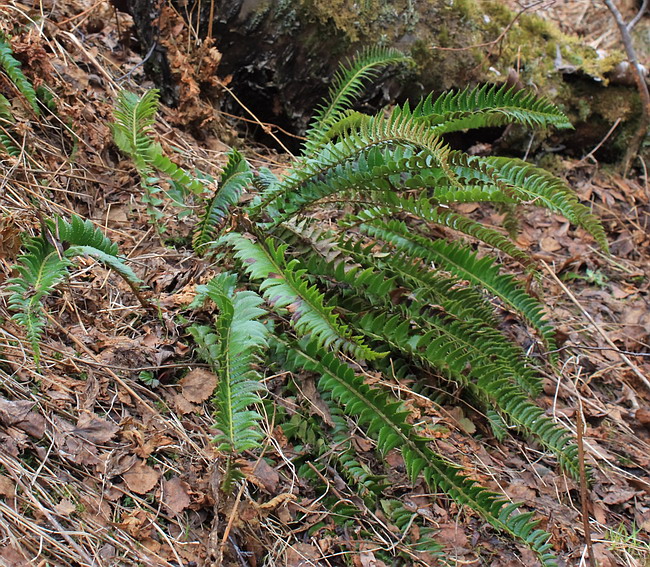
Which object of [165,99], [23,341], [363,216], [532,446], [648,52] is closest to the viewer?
[23,341]

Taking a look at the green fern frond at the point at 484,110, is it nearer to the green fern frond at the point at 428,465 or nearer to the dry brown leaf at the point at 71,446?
the green fern frond at the point at 428,465

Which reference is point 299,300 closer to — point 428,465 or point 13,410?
point 428,465

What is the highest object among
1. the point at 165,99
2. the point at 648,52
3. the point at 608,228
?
the point at 648,52

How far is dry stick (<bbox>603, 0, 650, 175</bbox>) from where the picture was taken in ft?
12.1

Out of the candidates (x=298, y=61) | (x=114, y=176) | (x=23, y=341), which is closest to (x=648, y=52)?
(x=298, y=61)

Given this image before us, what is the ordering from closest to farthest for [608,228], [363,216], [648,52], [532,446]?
[532,446], [363,216], [608,228], [648,52]

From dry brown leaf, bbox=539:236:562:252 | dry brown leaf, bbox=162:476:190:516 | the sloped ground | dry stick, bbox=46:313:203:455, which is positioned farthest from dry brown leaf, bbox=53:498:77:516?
dry brown leaf, bbox=539:236:562:252

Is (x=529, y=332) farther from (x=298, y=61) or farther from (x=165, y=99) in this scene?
(x=165, y=99)

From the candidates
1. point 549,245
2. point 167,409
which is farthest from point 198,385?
point 549,245

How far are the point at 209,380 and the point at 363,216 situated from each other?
926 mm

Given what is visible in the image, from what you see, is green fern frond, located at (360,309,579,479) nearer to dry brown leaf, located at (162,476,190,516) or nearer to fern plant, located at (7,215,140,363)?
dry brown leaf, located at (162,476,190,516)

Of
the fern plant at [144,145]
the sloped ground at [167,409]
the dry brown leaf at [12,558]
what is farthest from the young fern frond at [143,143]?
the dry brown leaf at [12,558]

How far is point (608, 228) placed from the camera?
357 centimetres

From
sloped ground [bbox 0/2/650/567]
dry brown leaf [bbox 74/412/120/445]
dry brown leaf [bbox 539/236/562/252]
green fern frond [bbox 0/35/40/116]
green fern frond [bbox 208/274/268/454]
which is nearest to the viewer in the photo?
green fern frond [bbox 208/274/268/454]
